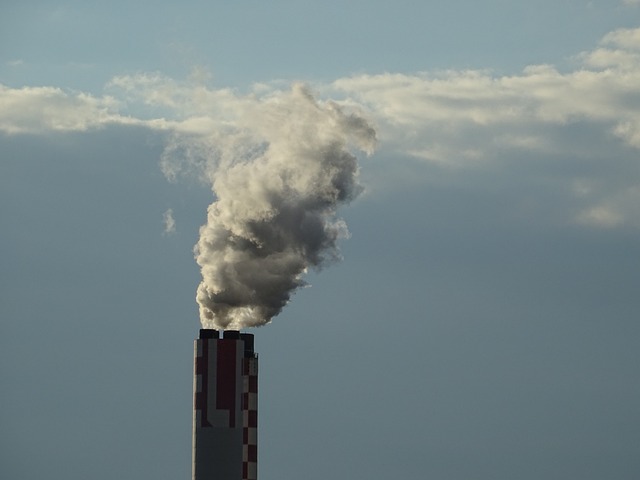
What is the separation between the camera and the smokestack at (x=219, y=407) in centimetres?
7331

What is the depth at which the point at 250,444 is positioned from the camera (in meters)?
78.1

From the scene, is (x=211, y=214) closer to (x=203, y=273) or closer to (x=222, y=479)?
(x=203, y=273)

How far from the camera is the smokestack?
241 feet

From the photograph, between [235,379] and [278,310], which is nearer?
[235,379]

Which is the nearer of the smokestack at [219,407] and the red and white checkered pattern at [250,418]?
the smokestack at [219,407]

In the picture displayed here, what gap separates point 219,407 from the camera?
74.2 meters

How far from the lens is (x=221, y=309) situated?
8119 cm

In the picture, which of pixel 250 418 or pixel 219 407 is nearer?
pixel 219 407

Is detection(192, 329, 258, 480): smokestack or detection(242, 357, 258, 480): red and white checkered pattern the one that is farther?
detection(242, 357, 258, 480): red and white checkered pattern

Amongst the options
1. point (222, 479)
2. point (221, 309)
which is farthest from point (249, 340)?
point (222, 479)

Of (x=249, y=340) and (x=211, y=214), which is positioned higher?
(x=211, y=214)

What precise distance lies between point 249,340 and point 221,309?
9.84 feet

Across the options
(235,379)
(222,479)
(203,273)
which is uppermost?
(203,273)

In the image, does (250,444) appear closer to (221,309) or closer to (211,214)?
(221,309)
